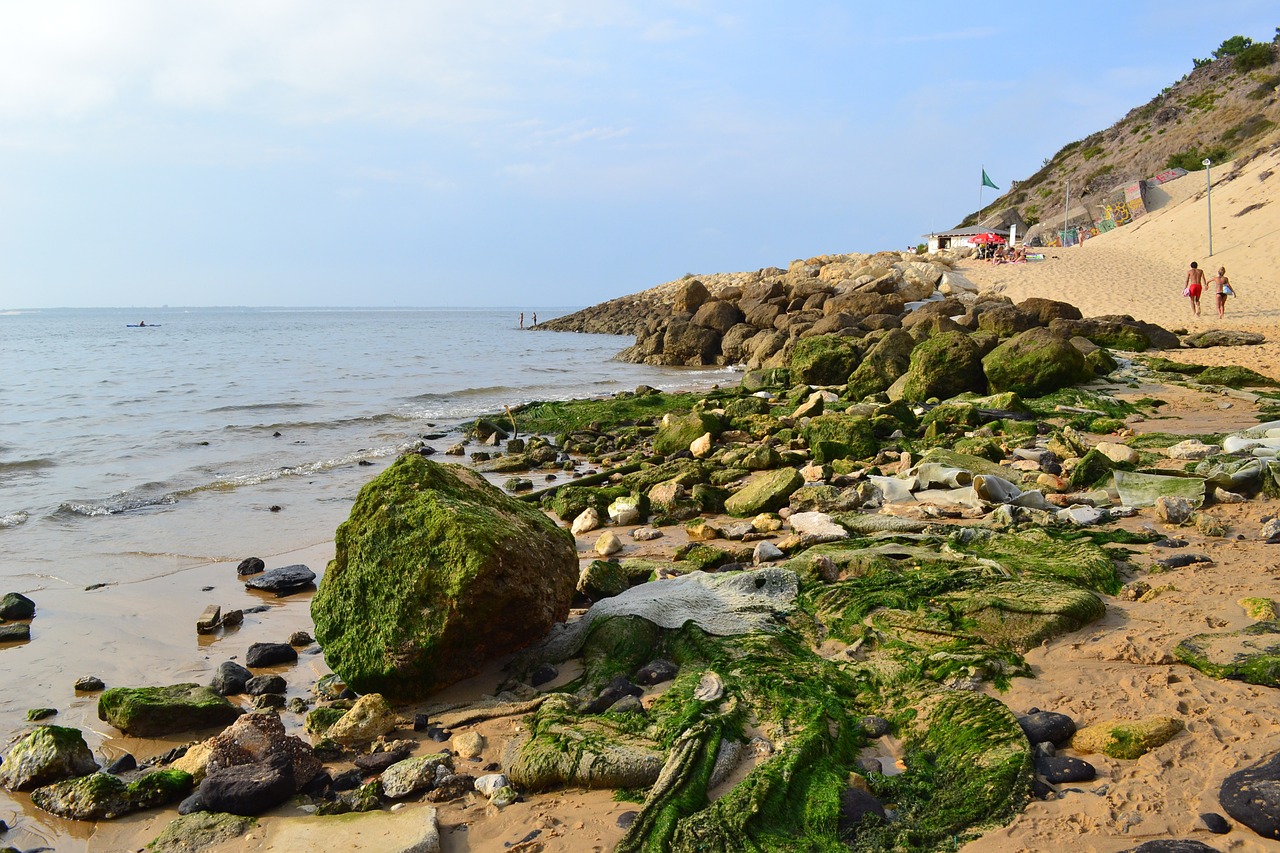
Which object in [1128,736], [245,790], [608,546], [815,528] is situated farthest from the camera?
[608,546]

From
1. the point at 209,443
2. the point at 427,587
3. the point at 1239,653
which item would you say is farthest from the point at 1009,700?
the point at 209,443

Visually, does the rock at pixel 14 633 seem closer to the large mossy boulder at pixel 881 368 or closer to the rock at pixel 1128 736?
the rock at pixel 1128 736

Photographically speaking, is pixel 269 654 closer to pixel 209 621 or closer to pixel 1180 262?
pixel 209 621

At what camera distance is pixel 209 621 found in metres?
5.36

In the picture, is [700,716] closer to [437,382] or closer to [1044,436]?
[1044,436]

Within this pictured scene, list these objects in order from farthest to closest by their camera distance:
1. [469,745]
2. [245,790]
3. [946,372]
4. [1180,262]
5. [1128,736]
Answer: [1180,262], [946,372], [469,745], [245,790], [1128,736]

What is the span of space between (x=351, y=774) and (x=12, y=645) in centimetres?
325

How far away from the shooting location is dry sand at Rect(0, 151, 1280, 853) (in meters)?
2.59

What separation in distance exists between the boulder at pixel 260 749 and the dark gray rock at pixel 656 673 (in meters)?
1.42

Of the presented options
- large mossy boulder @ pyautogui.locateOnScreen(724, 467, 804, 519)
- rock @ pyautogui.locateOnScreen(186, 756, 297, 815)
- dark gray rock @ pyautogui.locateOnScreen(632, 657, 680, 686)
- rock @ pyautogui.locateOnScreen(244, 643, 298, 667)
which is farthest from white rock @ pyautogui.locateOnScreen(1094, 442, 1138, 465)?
rock @ pyautogui.locateOnScreen(186, 756, 297, 815)

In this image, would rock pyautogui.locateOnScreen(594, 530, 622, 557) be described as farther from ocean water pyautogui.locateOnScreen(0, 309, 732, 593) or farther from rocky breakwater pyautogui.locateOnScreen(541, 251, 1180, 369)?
rocky breakwater pyautogui.locateOnScreen(541, 251, 1180, 369)

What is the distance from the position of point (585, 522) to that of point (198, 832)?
4389 mm

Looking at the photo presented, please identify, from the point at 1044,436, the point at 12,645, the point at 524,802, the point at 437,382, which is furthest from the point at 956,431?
the point at 437,382

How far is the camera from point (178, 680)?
183 inches
